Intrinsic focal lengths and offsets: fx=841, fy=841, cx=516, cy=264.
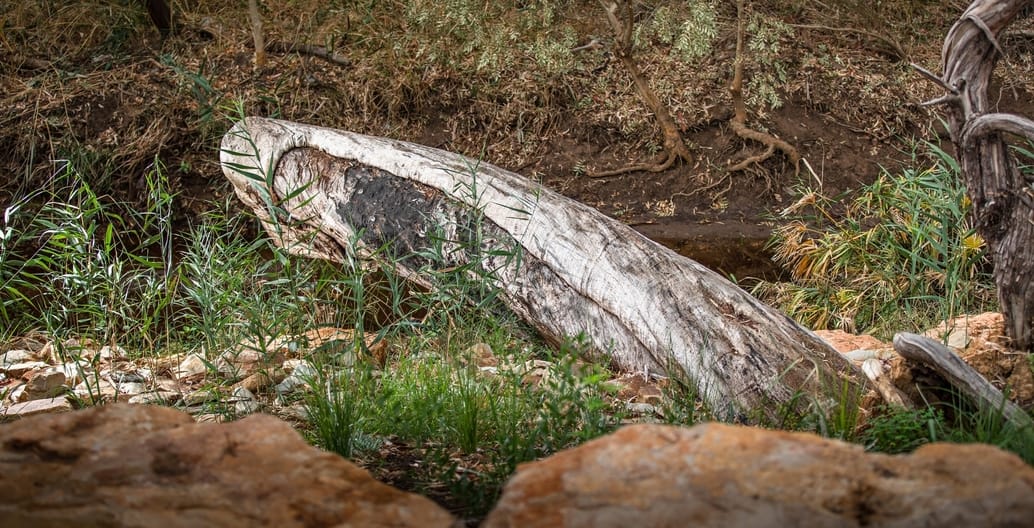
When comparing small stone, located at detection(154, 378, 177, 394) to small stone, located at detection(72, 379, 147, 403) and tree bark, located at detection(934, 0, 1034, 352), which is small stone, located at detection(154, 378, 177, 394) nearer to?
small stone, located at detection(72, 379, 147, 403)

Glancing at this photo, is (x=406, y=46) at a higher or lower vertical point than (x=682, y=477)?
higher

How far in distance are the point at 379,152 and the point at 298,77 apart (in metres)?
4.74

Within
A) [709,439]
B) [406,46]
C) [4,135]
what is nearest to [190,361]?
[709,439]

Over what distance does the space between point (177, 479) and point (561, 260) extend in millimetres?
2414

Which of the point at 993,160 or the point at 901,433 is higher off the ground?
the point at 993,160

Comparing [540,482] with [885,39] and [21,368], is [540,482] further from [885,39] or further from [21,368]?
[885,39]

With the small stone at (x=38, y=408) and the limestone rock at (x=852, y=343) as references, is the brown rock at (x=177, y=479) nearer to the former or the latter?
the small stone at (x=38, y=408)

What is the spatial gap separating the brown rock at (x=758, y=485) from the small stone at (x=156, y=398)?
2.18 metres

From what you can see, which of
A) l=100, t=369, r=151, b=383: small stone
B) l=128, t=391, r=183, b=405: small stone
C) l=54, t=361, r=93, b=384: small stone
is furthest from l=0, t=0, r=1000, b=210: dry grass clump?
l=128, t=391, r=183, b=405: small stone

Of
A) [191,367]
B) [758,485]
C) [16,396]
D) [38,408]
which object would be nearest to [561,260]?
[191,367]

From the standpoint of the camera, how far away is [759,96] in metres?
8.52

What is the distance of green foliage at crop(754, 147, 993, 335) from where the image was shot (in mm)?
4512

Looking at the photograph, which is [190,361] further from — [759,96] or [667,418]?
[759,96]

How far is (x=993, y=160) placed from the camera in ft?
10.7
